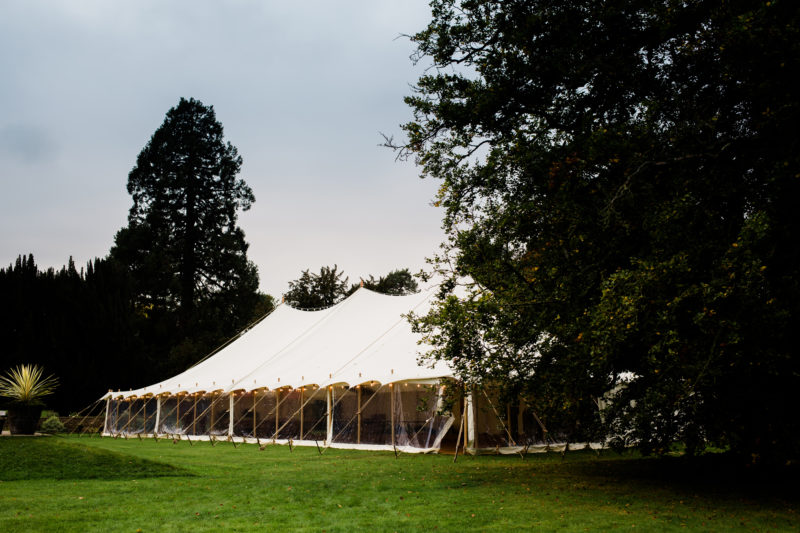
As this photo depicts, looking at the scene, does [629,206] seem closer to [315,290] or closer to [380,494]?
[380,494]

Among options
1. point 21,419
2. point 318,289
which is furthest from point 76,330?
point 318,289

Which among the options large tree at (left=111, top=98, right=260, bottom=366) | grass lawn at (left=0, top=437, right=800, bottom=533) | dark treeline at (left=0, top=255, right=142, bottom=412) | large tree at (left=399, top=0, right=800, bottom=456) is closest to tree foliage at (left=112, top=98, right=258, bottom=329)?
large tree at (left=111, top=98, right=260, bottom=366)

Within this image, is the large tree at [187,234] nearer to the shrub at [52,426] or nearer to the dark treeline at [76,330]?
the dark treeline at [76,330]

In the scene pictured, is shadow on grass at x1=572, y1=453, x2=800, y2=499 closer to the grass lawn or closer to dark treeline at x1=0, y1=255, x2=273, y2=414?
the grass lawn

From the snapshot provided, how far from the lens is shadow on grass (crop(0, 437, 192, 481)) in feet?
26.7

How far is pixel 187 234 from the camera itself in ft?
102

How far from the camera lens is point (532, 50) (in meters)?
7.66

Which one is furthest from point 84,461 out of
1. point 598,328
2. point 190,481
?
point 598,328

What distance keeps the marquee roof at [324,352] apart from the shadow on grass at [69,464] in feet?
15.5

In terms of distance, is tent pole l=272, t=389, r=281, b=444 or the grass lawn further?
tent pole l=272, t=389, r=281, b=444

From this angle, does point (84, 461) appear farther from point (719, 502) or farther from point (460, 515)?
point (719, 502)

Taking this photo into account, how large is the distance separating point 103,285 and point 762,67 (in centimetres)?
2518

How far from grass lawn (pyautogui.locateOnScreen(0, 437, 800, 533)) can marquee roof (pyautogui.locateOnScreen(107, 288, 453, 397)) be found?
266 centimetres

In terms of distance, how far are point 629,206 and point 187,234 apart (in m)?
28.0
